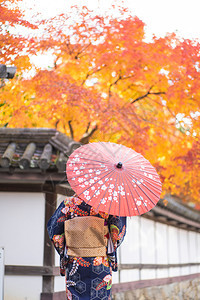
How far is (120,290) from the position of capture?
9.53m

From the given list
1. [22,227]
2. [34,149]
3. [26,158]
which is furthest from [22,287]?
[34,149]

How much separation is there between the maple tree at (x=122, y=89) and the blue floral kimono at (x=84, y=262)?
13.8ft

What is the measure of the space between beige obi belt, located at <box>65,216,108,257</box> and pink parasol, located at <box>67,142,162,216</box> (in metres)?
0.40

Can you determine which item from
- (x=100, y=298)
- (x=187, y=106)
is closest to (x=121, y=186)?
(x=100, y=298)

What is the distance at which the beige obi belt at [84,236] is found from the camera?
396 centimetres

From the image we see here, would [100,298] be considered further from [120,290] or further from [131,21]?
[131,21]

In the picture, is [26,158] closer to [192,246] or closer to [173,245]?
[173,245]

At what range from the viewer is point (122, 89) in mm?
11164

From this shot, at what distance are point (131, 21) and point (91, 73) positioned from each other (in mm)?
1713

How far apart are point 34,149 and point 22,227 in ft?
4.92

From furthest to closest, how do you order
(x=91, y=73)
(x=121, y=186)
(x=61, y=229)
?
(x=91, y=73)
(x=61, y=229)
(x=121, y=186)

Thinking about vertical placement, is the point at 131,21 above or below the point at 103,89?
above

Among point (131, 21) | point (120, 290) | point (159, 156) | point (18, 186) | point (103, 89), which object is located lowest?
point (120, 290)

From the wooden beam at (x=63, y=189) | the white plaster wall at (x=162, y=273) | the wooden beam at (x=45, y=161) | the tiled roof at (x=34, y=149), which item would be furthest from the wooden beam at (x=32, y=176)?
the white plaster wall at (x=162, y=273)
